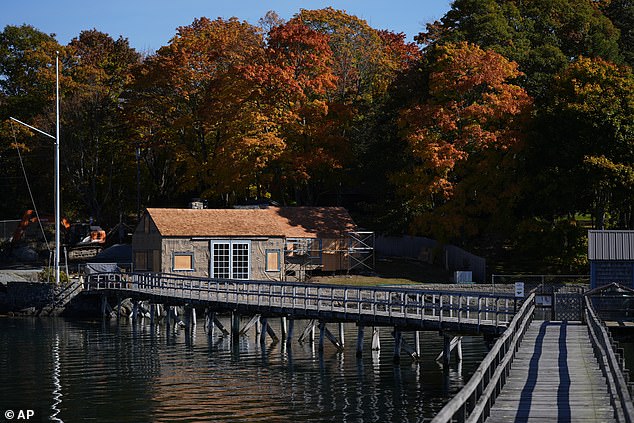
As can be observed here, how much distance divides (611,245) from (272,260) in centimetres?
2365

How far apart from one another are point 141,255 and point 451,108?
21737 millimetres

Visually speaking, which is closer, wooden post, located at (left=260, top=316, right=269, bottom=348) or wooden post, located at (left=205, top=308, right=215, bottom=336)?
wooden post, located at (left=260, top=316, right=269, bottom=348)

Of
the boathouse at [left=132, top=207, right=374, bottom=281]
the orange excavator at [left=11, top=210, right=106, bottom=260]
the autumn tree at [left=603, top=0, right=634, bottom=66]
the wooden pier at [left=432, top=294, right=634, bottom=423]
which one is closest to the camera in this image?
the wooden pier at [left=432, top=294, right=634, bottom=423]

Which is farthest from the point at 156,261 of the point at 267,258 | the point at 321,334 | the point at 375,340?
the point at 375,340

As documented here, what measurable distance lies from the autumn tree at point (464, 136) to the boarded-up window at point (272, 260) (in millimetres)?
9753

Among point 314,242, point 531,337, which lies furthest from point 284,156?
point 531,337

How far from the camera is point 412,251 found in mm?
76562

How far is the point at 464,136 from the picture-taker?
6662 cm

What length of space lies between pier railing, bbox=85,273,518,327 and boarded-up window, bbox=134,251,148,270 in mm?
2285

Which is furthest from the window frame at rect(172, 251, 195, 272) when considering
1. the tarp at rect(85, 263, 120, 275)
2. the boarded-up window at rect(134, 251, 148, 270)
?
the tarp at rect(85, 263, 120, 275)

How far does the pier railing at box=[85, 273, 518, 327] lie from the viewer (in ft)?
116

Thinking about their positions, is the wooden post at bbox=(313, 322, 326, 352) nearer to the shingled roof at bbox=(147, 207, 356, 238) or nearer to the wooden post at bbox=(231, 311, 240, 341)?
the wooden post at bbox=(231, 311, 240, 341)

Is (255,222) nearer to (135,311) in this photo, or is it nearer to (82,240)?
(135,311)

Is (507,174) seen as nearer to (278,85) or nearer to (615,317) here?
(278,85)
